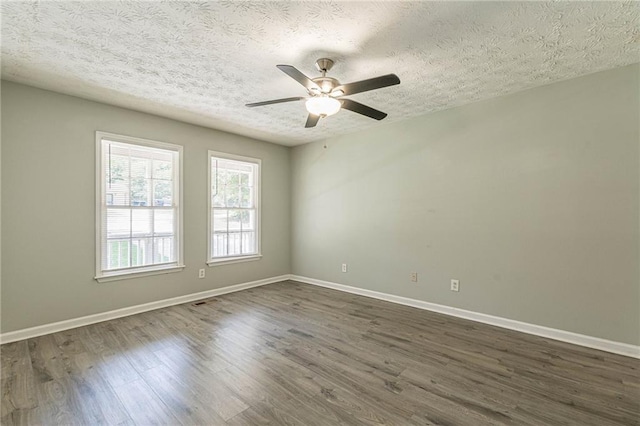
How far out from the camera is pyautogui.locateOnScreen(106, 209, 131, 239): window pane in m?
3.52

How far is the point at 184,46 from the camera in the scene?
2.29 m

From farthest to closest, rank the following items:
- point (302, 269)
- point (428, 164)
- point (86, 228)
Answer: point (302, 269) → point (428, 164) → point (86, 228)

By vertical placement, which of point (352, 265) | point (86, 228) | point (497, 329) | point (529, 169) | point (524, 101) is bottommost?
point (497, 329)

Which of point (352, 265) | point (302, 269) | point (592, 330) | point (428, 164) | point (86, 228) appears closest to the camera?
point (592, 330)

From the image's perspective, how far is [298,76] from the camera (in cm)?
208

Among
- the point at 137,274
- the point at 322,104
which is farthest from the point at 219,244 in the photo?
the point at 322,104

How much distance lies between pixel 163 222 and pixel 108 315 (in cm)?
128

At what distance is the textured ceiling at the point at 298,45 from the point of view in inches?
74.3

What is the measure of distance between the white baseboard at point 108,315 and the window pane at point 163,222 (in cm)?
95

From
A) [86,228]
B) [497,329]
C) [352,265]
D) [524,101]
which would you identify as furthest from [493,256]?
[86,228]

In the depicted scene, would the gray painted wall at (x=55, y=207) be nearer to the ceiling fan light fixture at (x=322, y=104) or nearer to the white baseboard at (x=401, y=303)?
the white baseboard at (x=401, y=303)

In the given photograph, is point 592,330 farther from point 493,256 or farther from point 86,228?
point 86,228

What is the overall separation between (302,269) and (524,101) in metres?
4.17

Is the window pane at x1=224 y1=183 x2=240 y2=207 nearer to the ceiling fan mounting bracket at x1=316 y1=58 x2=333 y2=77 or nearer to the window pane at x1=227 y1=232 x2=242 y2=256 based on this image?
the window pane at x1=227 y1=232 x2=242 y2=256
